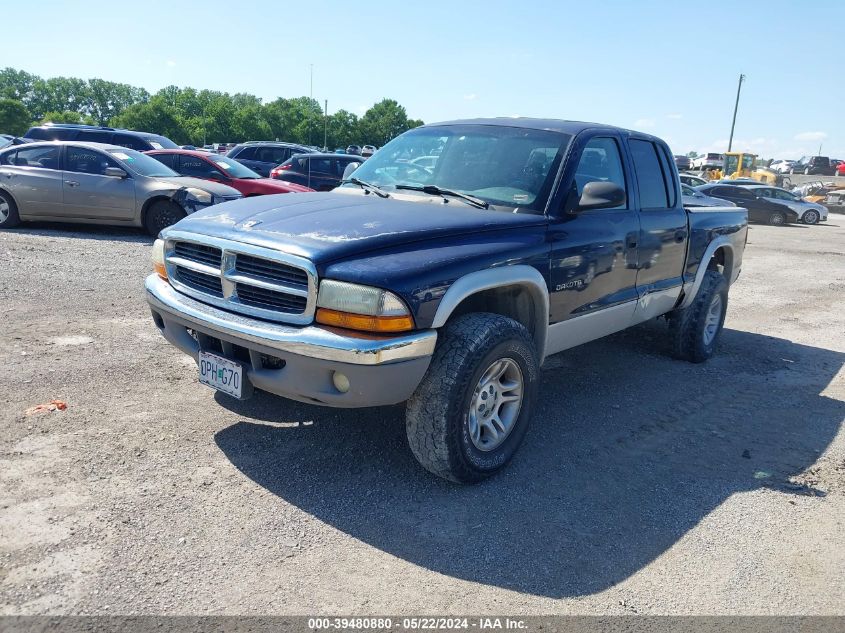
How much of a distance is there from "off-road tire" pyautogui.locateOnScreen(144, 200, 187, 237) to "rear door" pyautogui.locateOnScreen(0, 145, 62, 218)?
1418mm

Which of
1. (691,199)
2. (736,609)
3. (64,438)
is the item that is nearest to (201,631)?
(64,438)

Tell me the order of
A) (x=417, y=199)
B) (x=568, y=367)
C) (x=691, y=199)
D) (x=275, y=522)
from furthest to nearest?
(x=691, y=199)
(x=568, y=367)
(x=417, y=199)
(x=275, y=522)

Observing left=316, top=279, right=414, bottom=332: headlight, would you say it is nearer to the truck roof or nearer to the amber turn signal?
the amber turn signal

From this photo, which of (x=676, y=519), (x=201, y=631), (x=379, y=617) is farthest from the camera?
(x=676, y=519)

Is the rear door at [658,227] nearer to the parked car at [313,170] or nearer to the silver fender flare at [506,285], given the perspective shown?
the silver fender flare at [506,285]

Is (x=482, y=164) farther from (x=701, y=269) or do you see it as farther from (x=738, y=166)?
(x=738, y=166)

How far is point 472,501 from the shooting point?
349cm

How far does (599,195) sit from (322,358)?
2.05 metres

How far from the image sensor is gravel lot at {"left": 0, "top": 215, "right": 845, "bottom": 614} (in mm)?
2748

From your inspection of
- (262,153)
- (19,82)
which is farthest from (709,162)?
(19,82)

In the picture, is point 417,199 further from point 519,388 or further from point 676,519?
point 676,519

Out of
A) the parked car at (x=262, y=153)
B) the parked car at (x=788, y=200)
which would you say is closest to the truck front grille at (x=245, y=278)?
the parked car at (x=262, y=153)

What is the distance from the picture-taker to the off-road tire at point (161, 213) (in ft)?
35.3

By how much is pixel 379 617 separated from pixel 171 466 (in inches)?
63.2
